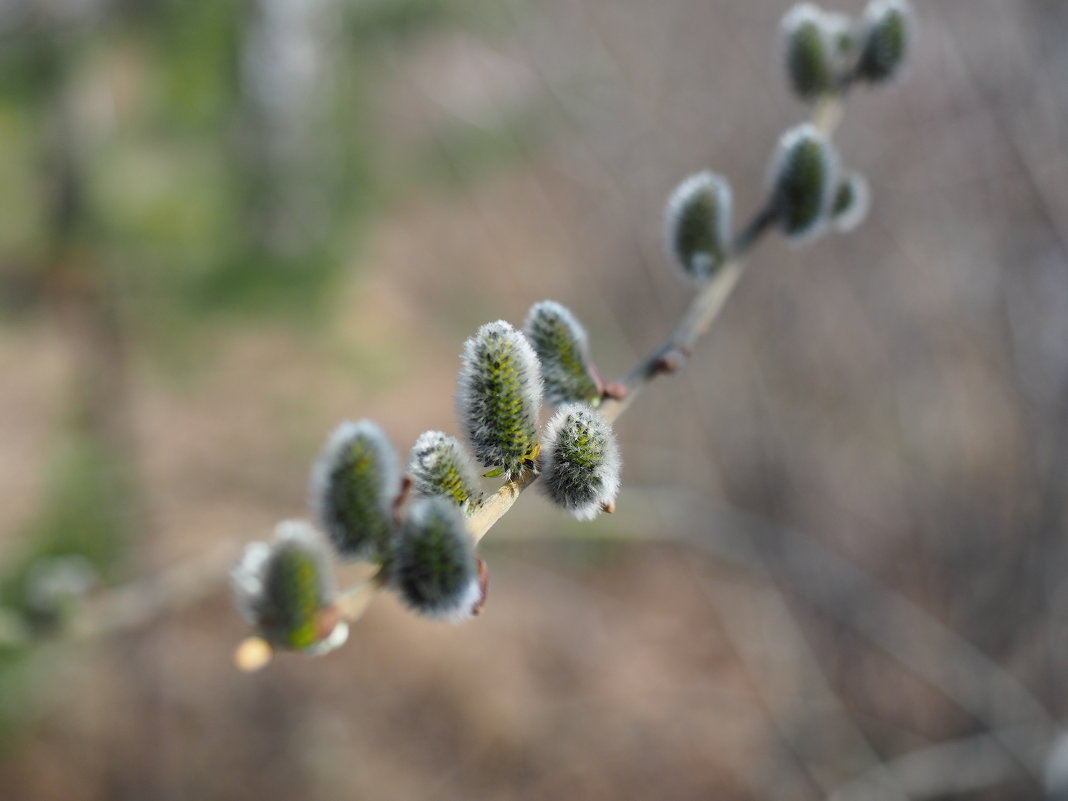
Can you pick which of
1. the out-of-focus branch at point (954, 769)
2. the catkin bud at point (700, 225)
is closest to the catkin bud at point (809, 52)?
the catkin bud at point (700, 225)

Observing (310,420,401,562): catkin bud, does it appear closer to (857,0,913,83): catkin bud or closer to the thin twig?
the thin twig

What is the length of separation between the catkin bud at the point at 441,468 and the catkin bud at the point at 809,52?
0.96 m

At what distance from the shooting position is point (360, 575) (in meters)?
4.62

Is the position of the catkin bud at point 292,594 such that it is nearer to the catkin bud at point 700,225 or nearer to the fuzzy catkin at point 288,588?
the fuzzy catkin at point 288,588

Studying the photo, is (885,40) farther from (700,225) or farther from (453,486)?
(453,486)

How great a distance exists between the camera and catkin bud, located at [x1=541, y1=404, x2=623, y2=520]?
0.80 m

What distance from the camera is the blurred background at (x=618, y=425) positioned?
3256mm

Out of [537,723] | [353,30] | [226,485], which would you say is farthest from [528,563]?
[353,30]

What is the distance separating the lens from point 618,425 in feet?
19.6

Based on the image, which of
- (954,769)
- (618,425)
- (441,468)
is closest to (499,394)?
(441,468)

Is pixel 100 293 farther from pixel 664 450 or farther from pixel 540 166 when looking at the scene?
pixel 540 166

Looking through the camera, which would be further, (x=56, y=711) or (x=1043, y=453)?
(x=56, y=711)

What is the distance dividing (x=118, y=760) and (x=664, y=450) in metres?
3.19

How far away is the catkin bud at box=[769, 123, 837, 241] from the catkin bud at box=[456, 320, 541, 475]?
62 centimetres
